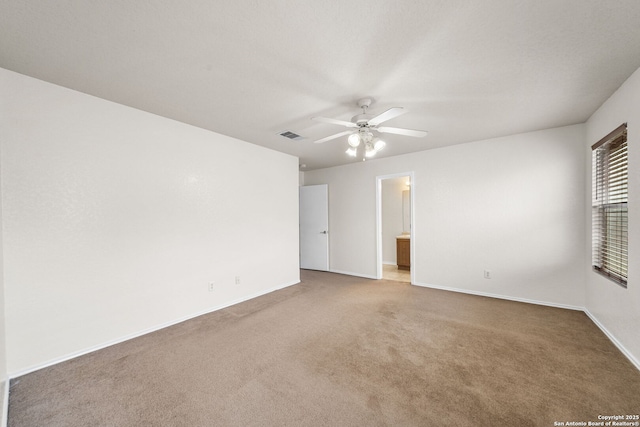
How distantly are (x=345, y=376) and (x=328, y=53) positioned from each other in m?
2.49

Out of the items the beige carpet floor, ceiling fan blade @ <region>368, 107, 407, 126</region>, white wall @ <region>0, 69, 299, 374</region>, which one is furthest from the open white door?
ceiling fan blade @ <region>368, 107, 407, 126</region>

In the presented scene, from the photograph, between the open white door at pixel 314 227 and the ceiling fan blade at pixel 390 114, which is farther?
the open white door at pixel 314 227

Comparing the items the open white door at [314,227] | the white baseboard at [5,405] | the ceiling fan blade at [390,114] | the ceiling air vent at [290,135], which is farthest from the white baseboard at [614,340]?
Answer: the white baseboard at [5,405]

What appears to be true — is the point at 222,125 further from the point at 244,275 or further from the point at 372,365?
the point at 372,365

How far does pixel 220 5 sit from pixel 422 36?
1.26 m

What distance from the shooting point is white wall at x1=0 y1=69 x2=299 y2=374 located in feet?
6.86

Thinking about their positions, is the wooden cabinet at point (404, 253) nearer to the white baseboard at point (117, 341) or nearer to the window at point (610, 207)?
the window at point (610, 207)

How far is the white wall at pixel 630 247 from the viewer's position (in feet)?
6.84

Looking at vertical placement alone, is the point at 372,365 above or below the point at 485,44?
below

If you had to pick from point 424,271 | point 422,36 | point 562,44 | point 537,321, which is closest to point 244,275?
point 424,271

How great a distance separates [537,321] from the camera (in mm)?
3008

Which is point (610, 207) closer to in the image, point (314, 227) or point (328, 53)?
point (328, 53)

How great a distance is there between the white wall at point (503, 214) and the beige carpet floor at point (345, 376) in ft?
2.21

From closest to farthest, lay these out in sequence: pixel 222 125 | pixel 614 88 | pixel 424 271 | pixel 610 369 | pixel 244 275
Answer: pixel 610 369 → pixel 614 88 → pixel 222 125 → pixel 244 275 → pixel 424 271
